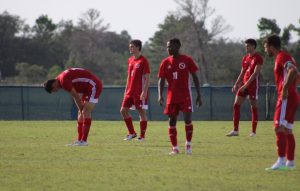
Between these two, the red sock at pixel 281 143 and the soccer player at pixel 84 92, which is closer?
the red sock at pixel 281 143

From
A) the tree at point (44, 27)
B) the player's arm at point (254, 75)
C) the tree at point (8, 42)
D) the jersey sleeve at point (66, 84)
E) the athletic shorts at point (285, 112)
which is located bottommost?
the athletic shorts at point (285, 112)

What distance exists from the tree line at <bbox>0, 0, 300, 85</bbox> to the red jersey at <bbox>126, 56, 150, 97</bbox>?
165 ft

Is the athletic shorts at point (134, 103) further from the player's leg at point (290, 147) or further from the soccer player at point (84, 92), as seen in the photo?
the player's leg at point (290, 147)

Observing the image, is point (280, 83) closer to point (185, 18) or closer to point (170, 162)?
point (170, 162)

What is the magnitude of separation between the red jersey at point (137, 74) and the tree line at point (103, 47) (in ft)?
165

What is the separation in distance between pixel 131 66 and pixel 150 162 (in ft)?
18.2

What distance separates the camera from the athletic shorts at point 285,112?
1223 cm

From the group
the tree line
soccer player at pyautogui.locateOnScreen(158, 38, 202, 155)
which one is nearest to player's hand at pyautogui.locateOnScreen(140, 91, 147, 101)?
soccer player at pyautogui.locateOnScreen(158, 38, 202, 155)

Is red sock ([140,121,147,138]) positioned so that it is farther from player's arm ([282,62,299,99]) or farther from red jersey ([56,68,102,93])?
player's arm ([282,62,299,99])

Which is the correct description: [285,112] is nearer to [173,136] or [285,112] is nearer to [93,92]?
[173,136]

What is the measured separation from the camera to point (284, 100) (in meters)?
12.2

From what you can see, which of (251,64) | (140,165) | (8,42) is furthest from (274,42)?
(8,42)

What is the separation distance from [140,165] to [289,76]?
2897 mm

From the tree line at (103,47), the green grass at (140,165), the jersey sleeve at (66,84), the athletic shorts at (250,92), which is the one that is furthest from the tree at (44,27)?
the jersey sleeve at (66,84)
